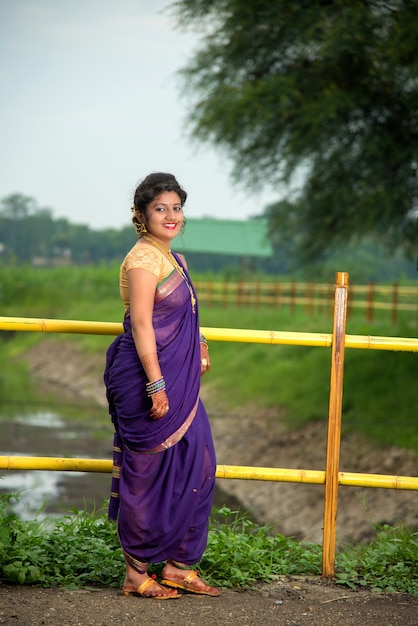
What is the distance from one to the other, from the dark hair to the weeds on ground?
1.45 meters

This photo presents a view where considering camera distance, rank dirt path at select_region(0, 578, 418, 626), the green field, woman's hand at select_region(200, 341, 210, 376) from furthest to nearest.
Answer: the green field → woman's hand at select_region(200, 341, 210, 376) → dirt path at select_region(0, 578, 418, 626)

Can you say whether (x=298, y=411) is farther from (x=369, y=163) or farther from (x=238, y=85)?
(x=238, y=85)

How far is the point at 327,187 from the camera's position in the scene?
13578mm

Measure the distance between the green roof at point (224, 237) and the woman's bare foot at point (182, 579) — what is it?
4043 cm

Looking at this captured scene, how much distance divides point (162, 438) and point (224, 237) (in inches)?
1671

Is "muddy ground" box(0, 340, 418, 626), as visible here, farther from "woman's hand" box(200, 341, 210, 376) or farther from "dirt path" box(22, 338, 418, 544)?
"woman's hand" box(200, 341, 210, 376)

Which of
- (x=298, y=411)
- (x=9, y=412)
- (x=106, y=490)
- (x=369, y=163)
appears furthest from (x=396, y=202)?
(x=9, y=412)

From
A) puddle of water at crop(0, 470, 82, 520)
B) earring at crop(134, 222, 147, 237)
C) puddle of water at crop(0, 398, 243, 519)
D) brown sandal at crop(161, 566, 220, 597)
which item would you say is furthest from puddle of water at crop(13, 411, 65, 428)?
earring at crop(134, 222, 147, 237)

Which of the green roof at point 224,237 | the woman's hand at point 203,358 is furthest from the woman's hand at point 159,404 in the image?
the green roof at point 224,237

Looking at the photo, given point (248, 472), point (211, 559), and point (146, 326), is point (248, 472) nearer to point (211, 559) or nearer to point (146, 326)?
point (211, 559)

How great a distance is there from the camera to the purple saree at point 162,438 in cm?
342

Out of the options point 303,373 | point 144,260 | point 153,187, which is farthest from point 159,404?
point 303,373

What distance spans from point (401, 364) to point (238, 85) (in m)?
5.23

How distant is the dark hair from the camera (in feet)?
11.3
